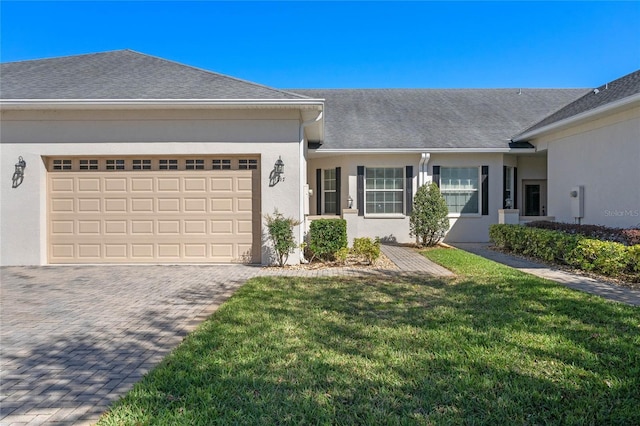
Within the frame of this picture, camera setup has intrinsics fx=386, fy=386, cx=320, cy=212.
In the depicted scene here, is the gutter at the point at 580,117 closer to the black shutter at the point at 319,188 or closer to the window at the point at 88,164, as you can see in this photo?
the black shutter at the point at 319,188

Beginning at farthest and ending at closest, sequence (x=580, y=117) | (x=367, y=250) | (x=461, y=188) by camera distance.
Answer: (x=461, y=188) → (x=580, y=117) → (x=367, y=250)

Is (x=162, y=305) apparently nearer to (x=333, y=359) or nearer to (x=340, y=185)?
(x=333, y=359)

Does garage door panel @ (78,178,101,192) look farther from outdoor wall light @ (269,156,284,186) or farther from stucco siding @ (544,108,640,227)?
stucco siding @ (544,108,640,227)

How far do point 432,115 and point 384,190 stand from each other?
420 centimetres

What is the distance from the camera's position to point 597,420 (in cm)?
268

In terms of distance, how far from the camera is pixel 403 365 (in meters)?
3.56

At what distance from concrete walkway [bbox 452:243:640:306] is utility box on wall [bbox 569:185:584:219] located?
244 cm

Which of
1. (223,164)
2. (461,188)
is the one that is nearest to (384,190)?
(461,188)

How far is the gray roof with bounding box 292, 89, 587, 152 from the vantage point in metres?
13.6

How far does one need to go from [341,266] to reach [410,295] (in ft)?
9.79

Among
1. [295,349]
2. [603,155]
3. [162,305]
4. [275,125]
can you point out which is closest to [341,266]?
[275,125]

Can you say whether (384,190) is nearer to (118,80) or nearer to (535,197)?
(535,197)

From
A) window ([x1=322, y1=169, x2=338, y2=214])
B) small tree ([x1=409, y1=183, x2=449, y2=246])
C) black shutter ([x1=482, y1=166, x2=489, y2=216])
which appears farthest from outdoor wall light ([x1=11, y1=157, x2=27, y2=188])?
black shutter ([x1=482, y1=166, x2=489, y2=216])

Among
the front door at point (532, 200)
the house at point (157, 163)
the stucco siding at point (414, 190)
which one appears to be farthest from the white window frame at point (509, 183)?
the house at point (157, 163)
